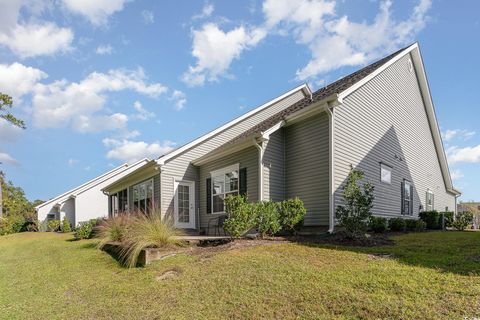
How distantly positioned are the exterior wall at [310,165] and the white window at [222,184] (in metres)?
2.11

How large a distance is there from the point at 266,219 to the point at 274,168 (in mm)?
2817

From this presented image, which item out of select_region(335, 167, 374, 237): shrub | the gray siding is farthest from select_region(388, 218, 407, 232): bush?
select_region(335, 167, 374, 237): shrub

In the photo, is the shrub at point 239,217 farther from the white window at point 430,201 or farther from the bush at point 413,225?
the white window at point 430,201

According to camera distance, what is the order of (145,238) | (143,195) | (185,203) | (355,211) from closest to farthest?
(145,238), (355,211), (185,203), (143,195)

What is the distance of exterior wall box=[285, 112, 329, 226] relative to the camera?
10908 mm

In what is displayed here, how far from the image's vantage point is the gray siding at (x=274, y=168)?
11.7 m

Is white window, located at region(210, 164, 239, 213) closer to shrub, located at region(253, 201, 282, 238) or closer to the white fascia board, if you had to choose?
the white fascia board

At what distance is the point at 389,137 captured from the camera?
1459cm

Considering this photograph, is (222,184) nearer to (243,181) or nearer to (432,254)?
(243,181)

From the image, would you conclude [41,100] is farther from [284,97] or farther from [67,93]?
[284,97]

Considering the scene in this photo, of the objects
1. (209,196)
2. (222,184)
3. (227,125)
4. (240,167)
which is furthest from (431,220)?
(227,125)

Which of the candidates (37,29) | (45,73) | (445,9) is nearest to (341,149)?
(445,9)

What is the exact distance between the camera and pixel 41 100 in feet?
72.3

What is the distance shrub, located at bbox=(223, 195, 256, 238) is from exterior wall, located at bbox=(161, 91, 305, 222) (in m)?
5.67
